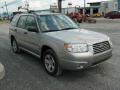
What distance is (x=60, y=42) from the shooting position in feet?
16.5

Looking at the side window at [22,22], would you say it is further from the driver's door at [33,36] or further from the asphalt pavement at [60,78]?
the asphalt pavement at [60,78]

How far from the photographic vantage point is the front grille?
5014 mm

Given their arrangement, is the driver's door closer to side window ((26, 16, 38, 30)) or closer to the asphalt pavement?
side window ((26, 16, 38, 30))

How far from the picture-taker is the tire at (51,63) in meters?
5.28

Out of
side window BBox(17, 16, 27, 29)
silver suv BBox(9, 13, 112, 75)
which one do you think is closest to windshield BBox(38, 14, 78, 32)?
silver suv BBox(9, 13, 112, 75)

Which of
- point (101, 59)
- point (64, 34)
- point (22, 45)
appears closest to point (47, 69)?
point (64, 34)

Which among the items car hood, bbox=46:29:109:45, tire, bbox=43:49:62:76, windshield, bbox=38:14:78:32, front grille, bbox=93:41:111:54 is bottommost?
tire, bbox=43:49:62:76

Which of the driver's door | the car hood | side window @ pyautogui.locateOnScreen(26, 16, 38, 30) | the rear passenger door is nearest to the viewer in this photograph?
the car hood

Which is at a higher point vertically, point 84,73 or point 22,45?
point 22,45

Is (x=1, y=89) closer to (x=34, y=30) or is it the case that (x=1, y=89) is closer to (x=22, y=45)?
(x=34, y=30)

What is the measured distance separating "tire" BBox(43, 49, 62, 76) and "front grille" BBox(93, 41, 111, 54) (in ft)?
3.44

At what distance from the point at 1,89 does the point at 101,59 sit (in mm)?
2639

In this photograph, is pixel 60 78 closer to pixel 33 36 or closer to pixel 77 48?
pixel 77 48

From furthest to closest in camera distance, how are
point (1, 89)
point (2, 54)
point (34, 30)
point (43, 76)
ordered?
point (2, 54) < point (34, 30) < point (43, 76) < point (1, 89)
